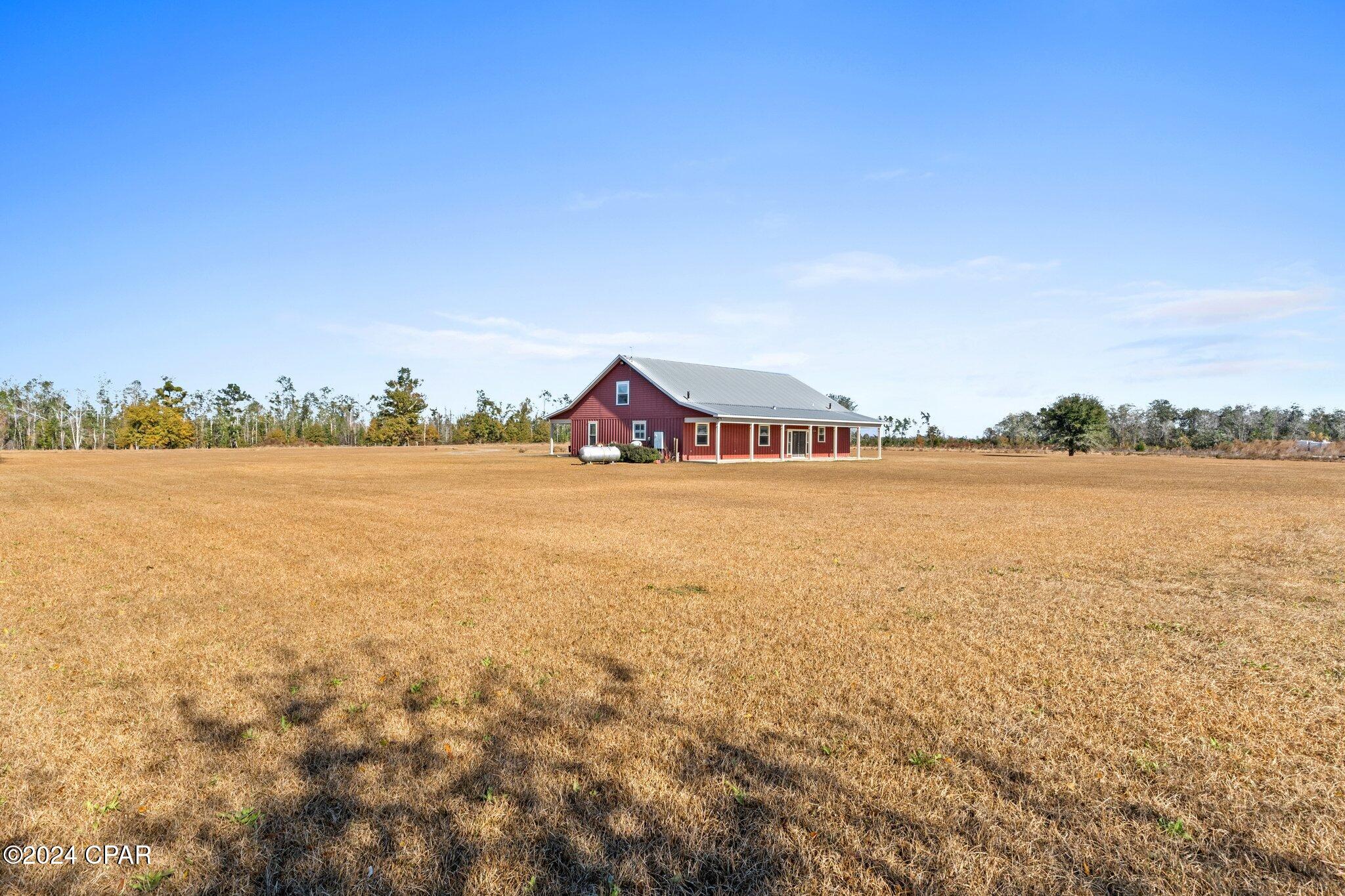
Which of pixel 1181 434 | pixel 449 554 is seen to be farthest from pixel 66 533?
pixel 1181 434

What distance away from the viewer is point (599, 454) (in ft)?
117

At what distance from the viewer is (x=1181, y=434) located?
7862cm

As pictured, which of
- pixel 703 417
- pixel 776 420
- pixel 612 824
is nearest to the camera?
pixel 612 824

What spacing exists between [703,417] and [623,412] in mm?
6014

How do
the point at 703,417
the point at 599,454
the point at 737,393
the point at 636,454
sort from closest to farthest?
the point at 599,454 → the point at 636,454 → the point at 703,417 → the point at 737,393

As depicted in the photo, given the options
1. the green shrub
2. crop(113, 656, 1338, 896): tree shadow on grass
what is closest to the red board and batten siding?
the green shrub

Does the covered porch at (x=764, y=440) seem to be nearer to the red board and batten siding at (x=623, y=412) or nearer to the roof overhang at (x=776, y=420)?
the roof overhang at (x=776, y=420)

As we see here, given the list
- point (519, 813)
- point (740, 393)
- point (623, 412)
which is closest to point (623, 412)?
point (623, 412)

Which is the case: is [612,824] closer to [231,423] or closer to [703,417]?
[703,417]

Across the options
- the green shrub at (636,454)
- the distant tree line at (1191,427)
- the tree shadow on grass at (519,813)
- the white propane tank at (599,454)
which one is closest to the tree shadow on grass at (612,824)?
the tree shadow on grass at (519,813)

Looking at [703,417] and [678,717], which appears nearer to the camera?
[678,717]

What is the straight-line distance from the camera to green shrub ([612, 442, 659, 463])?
121 feet

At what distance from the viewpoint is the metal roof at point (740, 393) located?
135 ft

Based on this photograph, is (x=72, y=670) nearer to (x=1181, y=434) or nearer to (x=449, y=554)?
(x=449, y=554)
